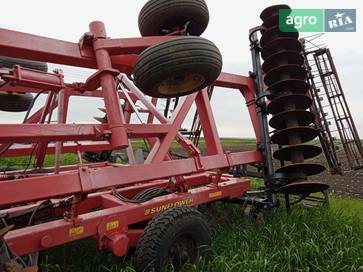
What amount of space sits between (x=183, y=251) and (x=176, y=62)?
1448 mm

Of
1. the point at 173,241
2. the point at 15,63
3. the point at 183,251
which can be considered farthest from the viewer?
the point at 15,63

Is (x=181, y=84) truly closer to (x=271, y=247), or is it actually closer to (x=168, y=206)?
(x=168, y=206)

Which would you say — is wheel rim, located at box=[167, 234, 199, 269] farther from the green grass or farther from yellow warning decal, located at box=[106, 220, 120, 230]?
yellow warning decal, located at box=[106, 220, 120, 230]

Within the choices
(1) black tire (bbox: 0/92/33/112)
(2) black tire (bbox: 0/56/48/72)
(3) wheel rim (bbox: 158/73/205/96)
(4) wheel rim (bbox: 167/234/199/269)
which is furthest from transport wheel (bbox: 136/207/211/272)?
(1) black tire (bbox: 0/92/33/112)

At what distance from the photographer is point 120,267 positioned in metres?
2.68

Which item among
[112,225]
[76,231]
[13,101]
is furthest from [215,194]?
[13,101]

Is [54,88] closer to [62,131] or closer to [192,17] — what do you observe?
[62,131]

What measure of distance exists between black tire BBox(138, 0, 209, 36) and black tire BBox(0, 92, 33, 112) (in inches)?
98.5

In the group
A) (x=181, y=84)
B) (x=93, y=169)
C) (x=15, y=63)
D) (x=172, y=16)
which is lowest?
(x=93, y=169)

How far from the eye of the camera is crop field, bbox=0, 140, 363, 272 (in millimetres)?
2740

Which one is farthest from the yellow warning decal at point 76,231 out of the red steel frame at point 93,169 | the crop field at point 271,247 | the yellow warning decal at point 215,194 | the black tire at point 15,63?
the black tire at point 15,63

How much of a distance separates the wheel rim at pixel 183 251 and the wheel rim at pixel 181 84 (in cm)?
115

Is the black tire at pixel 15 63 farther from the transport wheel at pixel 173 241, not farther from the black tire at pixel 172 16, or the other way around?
the transport wheel at pixel 173 241

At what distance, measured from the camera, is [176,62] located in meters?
2.25
